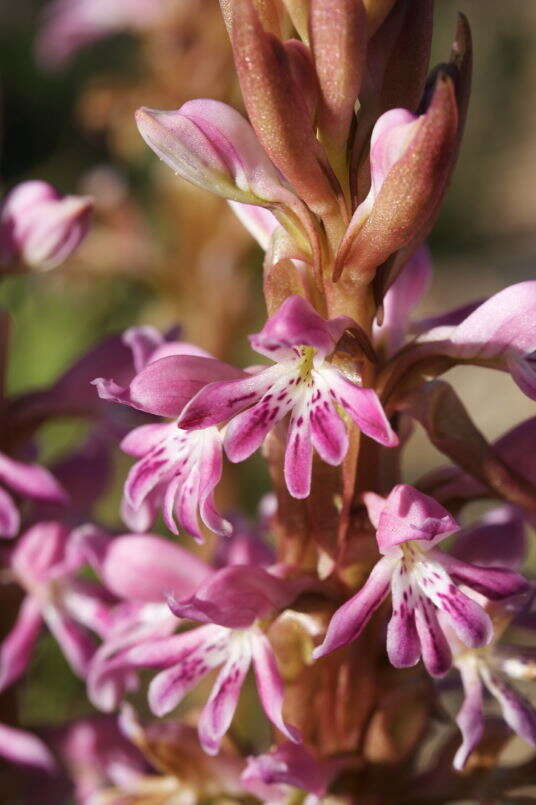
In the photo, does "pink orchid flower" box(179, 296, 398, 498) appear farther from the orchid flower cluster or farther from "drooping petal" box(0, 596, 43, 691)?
"drooping petal" box(0, 596, 43, 691)

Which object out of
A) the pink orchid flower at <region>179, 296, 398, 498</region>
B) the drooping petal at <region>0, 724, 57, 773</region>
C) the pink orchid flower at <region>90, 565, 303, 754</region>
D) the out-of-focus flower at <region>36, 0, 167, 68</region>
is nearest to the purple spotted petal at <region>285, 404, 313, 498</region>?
the pink orchid flower at <region>179, 296, 398, 498</region>

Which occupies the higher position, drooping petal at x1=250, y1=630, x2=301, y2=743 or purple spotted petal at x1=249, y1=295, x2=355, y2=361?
purple spotted petal at x1=249, y1=295, x2=355, y2=361

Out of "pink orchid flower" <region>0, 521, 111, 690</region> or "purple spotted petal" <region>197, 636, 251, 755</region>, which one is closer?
"purple spotted petal" <region>197, 636, 251, 755</region>

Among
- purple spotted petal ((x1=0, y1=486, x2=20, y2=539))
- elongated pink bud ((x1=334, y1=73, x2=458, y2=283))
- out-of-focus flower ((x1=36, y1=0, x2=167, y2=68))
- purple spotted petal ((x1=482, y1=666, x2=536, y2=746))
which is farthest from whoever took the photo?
out-of-focus flower ((x1=36, y1=0, x2=167, y2=68))

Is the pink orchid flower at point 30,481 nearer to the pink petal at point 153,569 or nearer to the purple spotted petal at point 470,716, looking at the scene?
the pink petal at point 153,569

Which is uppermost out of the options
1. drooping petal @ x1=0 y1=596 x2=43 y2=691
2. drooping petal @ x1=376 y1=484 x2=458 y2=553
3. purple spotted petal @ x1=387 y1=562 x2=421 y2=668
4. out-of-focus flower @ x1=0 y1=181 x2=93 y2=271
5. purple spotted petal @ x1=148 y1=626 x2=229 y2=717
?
out-of-focus flower @ x1=0 y1=181 x2=93 y2=271

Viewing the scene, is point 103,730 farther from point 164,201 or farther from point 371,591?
point 164,201

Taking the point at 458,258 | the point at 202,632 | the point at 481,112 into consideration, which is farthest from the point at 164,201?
the point at 481,112
